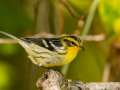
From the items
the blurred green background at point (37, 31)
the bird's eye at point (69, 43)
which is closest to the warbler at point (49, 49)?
the bird's eye at point (69, 43)

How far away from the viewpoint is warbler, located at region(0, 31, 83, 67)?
1.53m

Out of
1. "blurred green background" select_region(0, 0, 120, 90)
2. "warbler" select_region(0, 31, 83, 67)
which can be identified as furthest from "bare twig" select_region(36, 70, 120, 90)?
"blurred green background" select_region(0, 0, 120, 90)

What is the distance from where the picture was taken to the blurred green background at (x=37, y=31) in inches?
102

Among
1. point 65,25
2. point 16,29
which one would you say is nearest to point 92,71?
point 65,25

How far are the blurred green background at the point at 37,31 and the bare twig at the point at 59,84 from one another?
3.10ft

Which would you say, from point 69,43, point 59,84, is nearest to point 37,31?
point 69,43

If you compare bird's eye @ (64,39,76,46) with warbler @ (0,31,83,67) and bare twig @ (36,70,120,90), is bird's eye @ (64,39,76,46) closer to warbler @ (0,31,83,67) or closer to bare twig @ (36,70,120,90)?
warbler @ (0,31,83,67)

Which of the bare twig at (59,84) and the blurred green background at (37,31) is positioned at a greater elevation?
the blurred green background at (37,31)

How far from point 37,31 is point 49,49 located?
1021 mm

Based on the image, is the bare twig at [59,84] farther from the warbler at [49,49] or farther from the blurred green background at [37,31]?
the blurred green background at [37,31]

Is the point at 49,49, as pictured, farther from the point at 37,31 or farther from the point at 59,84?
the point at 37,31

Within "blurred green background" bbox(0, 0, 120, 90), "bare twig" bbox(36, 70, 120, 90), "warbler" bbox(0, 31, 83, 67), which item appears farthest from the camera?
"blurred green background" bbox(0, 0, 120, 90)

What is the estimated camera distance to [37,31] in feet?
8.36

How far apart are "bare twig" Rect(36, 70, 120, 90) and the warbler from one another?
0.18 ft
